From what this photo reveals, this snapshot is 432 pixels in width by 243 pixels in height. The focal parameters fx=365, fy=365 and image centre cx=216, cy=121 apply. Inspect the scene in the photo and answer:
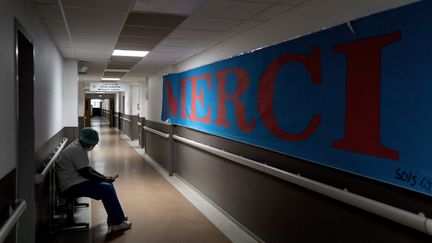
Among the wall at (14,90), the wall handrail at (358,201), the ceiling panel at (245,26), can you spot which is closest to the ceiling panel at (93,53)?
the wall at (14,90)

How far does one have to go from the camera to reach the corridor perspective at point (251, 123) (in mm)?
2139

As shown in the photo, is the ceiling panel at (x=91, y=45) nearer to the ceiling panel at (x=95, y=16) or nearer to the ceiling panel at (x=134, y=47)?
the ceiling panel at (x=134, y=47)

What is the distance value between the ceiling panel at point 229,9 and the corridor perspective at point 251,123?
0.06 feet

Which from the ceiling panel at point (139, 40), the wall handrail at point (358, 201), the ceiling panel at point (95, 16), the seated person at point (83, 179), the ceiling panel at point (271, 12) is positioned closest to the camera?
the wall handrail at point (358, 201)

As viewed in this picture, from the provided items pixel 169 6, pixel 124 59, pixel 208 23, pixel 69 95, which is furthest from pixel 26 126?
pixel 124 59

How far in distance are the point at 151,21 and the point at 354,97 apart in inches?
95.8

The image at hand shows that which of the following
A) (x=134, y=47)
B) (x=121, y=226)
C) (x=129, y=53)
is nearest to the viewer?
(x=121, y=226)

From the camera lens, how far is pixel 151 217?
4938mm

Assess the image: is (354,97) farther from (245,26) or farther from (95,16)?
(95,16)

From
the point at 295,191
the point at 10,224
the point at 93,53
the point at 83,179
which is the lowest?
the point at 83,179

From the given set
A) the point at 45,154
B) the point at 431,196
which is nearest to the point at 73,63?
the point at 45,154

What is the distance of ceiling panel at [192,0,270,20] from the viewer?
3.22m

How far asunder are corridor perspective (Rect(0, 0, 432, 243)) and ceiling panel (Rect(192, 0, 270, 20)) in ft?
0.06

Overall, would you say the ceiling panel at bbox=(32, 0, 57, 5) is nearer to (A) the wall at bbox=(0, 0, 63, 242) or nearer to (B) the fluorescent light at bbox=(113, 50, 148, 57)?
(A) the wall at bbox=(0, 0, 63, 242)
